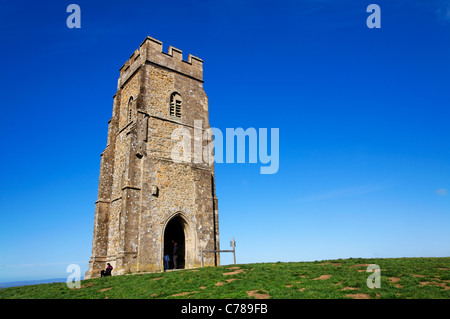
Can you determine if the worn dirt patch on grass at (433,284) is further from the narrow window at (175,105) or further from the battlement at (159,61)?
the battlement at (159,61)

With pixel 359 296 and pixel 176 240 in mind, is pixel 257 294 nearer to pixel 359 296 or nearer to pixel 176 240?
pixel 359 296

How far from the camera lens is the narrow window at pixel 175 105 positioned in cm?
2197

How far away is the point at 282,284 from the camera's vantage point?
1064cm

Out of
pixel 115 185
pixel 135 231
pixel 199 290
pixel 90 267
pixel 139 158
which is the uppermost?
pixel 139 158

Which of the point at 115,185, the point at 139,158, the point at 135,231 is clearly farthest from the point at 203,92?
the point at 135,231

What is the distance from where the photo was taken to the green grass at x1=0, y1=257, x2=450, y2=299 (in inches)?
364

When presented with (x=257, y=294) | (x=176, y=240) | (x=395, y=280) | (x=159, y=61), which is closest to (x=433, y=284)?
(x=395, y=280)

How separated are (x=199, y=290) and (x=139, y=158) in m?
10.8

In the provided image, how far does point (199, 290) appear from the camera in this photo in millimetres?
10570

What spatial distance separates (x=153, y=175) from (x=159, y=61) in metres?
8.27

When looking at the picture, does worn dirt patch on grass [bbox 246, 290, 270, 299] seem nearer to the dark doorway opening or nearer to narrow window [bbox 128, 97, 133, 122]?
the dark doorway opening

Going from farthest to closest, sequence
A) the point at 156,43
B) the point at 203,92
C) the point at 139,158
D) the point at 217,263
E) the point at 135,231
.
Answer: the point at 203,92, the point at 156,43, the point at 217,263, the point at 139,158, the point at 135,231
